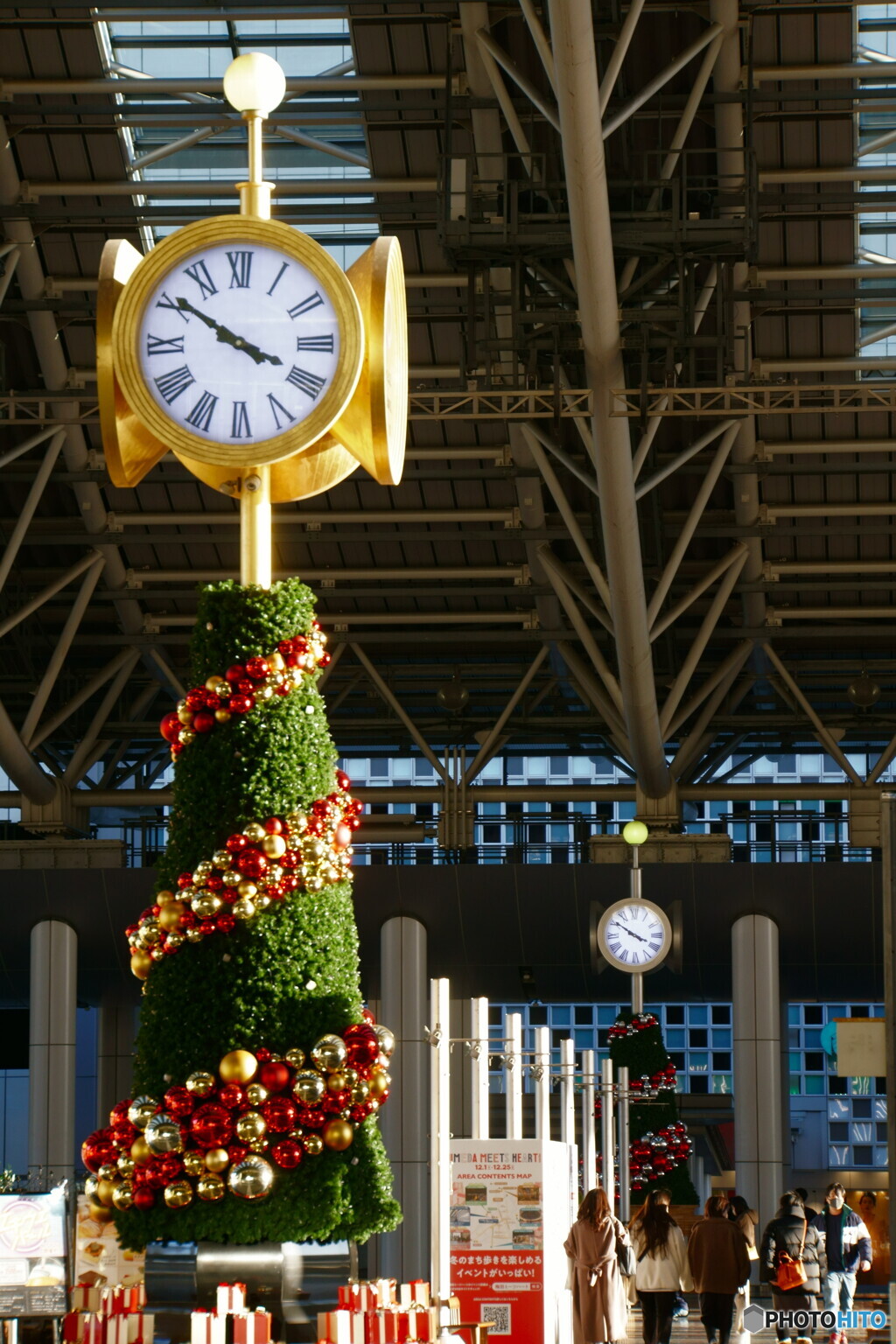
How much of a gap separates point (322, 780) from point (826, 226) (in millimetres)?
22360

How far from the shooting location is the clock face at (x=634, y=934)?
1108 inches

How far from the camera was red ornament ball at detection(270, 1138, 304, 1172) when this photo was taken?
21.1 ft

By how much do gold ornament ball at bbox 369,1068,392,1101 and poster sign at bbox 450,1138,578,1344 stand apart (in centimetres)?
844

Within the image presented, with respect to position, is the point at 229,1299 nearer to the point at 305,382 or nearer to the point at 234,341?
the point at 305,382

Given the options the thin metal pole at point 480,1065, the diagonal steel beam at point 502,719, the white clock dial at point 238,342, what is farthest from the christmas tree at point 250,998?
the diagonal steel beam at point 502,719

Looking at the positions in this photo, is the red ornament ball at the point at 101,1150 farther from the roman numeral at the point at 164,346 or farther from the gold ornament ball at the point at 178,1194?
the roman numeral at the point at 164,346

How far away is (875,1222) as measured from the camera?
145 ft

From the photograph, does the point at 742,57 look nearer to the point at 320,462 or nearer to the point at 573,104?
the point at 573,104

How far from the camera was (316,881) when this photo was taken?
22.0 ft

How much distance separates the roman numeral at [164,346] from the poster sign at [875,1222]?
34162 mm

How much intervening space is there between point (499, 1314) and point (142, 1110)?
915cm

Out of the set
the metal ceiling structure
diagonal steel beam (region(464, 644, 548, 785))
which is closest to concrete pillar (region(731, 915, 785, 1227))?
the metal ceiling structure

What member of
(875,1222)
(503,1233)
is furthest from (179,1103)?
(875,1222)

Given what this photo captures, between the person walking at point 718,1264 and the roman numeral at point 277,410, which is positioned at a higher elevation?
the roman numeral at point 277,410
